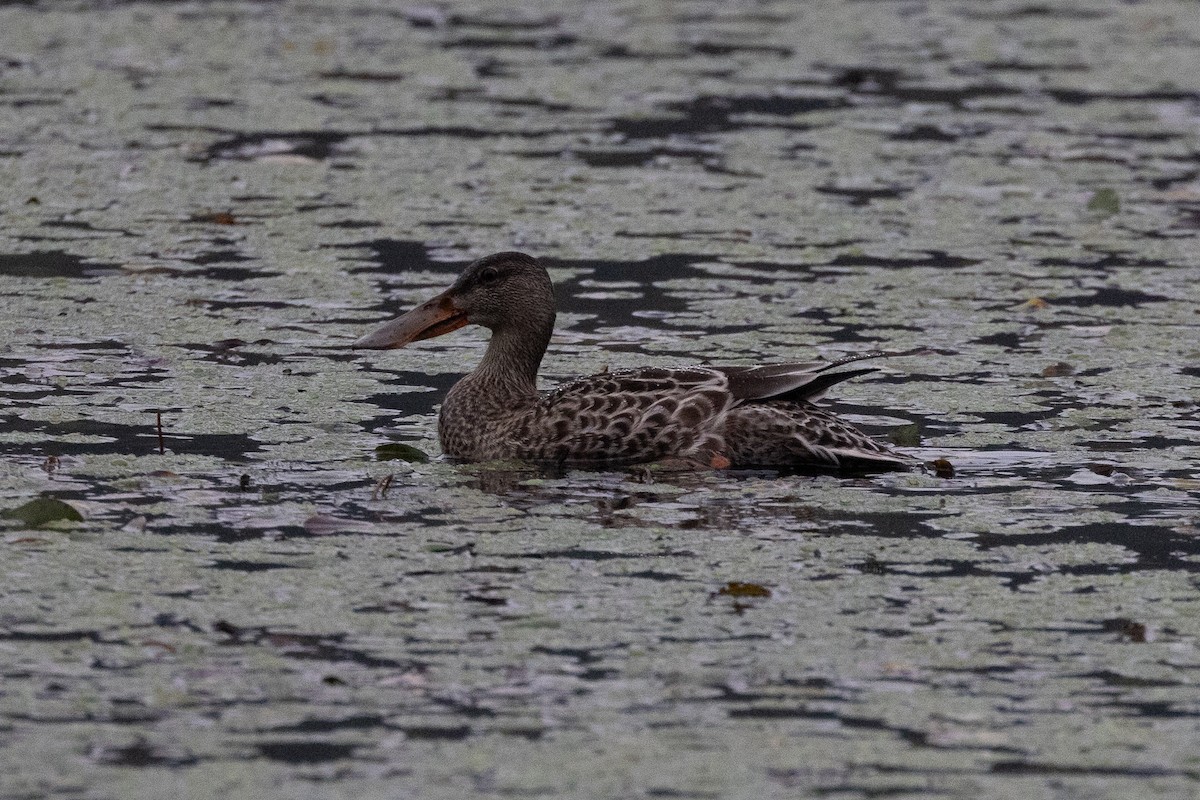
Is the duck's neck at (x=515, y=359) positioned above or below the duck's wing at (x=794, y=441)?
above

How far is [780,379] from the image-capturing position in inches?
302

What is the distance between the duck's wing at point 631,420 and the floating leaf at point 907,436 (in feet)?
2.20

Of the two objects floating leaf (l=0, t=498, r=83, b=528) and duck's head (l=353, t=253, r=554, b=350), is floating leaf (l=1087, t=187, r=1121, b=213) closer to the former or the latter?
duck's head (l=353, t=253, r=554, b=350)

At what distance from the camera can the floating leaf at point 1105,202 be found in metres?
12.2

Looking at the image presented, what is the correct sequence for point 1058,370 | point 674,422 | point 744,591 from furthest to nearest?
point 1058,370 → point 674,422 → point 744,591

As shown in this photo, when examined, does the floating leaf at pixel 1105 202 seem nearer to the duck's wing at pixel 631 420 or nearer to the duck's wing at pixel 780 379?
the duck's wing at pixel 780 379

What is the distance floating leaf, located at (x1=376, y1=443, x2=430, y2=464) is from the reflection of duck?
0.76ft

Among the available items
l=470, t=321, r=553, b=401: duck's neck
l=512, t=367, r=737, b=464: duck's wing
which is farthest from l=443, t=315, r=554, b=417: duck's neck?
l=512, t=367, r=737, b=464: duck's wing

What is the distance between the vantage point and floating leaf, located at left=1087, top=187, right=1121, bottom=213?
40.0 ft

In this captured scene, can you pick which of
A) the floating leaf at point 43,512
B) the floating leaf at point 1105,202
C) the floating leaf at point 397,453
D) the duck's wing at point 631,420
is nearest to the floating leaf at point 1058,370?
the duck's wing at point 631,420

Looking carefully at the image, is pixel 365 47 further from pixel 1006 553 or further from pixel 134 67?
pixel 1006 553

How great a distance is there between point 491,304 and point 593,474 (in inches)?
42.3

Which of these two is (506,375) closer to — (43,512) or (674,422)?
(674,422)

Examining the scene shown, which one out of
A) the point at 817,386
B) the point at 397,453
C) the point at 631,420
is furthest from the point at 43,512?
the point at 817,386
